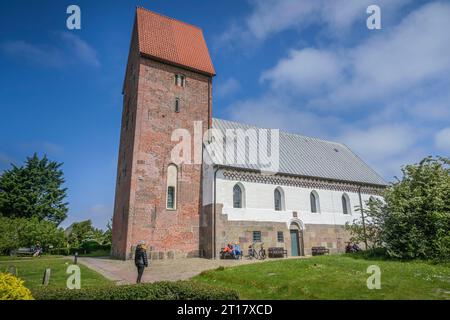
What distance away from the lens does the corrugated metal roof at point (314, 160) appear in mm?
27953

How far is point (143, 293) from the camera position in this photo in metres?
7.76

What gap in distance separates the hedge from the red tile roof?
21.5 meters

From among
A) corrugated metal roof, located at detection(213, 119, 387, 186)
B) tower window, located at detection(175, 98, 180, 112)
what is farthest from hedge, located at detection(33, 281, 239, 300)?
tower window, located at detection(175, 98, 180, 112)

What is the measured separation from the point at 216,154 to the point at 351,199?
15093 millimetres

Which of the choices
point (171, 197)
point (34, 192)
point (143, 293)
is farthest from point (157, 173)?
point (34, 192)

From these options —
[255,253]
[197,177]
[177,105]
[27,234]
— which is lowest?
[255,253]

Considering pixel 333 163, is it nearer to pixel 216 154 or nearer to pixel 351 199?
pixel 351 199

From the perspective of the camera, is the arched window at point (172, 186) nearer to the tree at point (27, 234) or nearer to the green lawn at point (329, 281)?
the green lawn at point (329, 281)

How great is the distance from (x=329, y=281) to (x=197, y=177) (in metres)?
15.7

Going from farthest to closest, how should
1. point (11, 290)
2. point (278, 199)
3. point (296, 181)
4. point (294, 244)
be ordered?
point (296, 181) < point (278, 199) < point (294, 244) < point (11, 290)

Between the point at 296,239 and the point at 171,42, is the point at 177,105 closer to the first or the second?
the point at 171,42

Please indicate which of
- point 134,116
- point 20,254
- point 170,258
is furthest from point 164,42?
point 20,254

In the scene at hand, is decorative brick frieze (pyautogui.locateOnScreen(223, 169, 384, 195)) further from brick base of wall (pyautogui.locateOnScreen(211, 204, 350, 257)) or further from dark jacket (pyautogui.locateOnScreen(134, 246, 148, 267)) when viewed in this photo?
dark jacket (pyautogui.locateOnScreen(134, 246, 148, 267))
